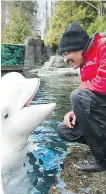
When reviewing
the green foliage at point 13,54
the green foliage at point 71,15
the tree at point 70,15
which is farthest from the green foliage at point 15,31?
the green foliage at point 13,54

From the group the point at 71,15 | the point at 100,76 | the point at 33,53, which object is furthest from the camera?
the point at 71,15

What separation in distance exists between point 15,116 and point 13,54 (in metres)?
24.5

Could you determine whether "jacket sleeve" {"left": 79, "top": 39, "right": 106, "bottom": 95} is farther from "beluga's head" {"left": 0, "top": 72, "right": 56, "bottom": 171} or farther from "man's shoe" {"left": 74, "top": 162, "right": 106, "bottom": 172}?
"man's shoe" {"left": 74, "top": 162, "right": 106, "bottom": 172}

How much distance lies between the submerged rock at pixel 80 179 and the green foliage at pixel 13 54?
23.5 metres

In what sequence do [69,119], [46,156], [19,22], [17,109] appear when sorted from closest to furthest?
[17,109] → [69,119] → [46,156] → [19,22]

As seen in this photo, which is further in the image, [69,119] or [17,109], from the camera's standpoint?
[69,119]

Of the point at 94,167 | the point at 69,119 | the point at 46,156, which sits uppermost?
the point at 69,119

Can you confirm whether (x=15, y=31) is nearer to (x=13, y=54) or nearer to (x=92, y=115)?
(x=13, y=54)

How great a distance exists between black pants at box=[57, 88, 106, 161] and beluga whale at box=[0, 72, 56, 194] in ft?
0.95

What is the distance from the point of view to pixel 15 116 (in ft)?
10.5

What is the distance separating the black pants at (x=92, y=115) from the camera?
305 centimetres

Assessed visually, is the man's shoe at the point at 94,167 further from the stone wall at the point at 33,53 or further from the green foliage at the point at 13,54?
the stone wall at the point at 33,53

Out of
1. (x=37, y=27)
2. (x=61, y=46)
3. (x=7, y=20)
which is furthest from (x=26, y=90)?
(x=37, y=27)

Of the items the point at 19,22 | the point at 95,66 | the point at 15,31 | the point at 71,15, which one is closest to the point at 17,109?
the point at 95,66
